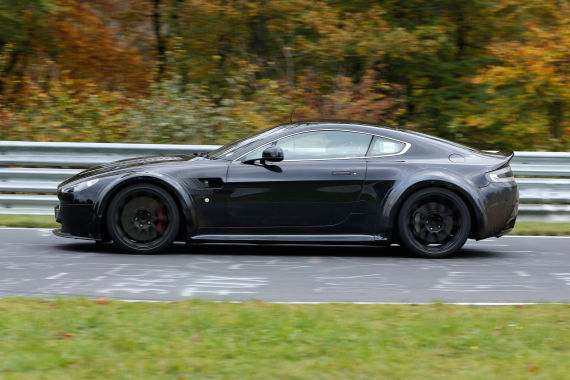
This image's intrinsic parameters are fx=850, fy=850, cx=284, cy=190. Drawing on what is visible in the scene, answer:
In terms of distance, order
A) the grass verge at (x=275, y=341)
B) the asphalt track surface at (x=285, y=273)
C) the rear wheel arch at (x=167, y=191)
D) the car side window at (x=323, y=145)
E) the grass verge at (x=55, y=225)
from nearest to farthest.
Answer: the grass verge at (x=275, y=341)
the asphalt track surface at (x=285, y=273)
the rear wheel arch at (x=167, y=191)
the car side window at (x=323, y=145)
the grass verge at (x=55, y=225)

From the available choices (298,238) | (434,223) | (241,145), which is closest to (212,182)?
(241,145)

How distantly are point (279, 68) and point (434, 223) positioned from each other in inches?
421

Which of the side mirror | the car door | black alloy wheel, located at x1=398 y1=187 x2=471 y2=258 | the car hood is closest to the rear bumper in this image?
black alloy wheel, located at x1=398 y1=187 x2=471 y2=258

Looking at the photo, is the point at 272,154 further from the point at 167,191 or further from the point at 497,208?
the point at 497,208

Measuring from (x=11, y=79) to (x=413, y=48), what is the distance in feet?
30.1

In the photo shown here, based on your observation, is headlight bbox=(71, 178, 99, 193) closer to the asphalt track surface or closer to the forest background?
the asphalt track surface

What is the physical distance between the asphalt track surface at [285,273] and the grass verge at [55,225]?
2.75ft

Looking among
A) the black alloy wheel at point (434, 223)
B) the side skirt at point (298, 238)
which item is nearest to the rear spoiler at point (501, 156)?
the black alloy wheel at point (434, 223)

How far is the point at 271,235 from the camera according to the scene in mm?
8562

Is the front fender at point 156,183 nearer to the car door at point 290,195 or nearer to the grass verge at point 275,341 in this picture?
the car door at point 290,195

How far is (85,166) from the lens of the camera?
1161 centimetres

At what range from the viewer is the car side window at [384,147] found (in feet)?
28.7

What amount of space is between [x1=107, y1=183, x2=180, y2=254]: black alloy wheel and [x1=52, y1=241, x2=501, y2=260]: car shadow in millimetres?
159

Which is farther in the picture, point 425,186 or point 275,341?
point 425,186
